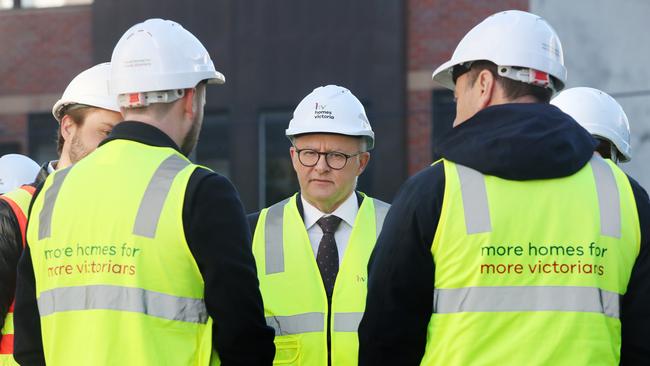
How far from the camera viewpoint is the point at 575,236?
149 inches

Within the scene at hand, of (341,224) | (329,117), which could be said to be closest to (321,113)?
(329,117)

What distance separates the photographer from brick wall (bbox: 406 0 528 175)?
1798 centimetres

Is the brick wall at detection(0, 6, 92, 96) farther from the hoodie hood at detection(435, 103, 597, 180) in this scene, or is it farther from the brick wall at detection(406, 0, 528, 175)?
the hoodie hood at detection(435, 103, 597, 180)

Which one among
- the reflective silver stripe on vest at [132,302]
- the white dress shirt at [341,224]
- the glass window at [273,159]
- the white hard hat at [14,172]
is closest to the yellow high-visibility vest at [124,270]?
the reflective silver stripe on vest at [132,302]

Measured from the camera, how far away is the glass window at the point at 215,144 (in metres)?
18.9

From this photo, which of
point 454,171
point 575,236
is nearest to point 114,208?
point 454,171

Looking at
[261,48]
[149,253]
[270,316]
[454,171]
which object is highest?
[261,48]

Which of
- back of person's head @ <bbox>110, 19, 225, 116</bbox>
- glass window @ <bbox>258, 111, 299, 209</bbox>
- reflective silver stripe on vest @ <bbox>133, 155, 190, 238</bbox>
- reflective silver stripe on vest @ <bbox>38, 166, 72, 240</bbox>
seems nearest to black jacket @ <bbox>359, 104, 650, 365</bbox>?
reflective silver stripe on vest @ <bbox>133, 155, 190, 238</bbox>

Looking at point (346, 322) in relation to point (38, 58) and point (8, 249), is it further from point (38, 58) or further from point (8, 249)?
point (38, 58)

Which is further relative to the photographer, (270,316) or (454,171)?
(270,316)

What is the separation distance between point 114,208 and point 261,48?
14969 mm

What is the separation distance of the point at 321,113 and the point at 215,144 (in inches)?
520

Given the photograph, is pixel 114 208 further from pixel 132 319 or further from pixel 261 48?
pixel 261 48

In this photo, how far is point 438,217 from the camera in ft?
12.4
